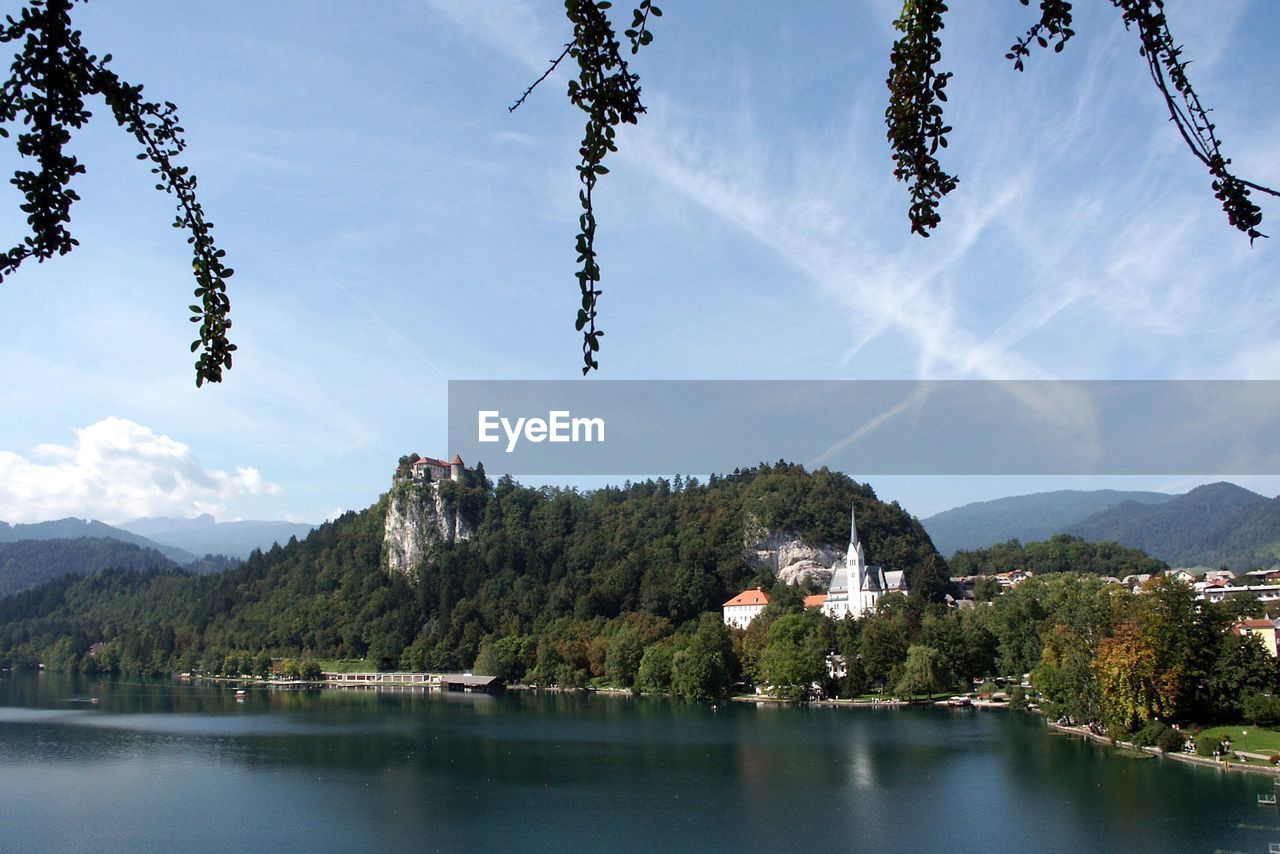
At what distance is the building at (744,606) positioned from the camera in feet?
221

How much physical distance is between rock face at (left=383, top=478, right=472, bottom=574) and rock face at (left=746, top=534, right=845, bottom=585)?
2761 centimetres

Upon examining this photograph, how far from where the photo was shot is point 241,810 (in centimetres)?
2367

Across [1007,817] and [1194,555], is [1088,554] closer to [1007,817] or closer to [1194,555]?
[1007,817]

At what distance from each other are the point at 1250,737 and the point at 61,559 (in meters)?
197

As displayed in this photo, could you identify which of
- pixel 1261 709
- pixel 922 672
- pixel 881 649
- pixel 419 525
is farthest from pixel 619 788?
pixel 419 525

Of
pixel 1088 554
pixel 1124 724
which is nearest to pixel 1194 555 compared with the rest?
pixel 1088 554

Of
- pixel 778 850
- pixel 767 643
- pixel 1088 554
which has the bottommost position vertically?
pixel 778 850

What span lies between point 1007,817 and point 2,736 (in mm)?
37024

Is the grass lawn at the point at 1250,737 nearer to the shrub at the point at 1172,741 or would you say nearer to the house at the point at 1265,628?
the shrub at the point at 1172,741

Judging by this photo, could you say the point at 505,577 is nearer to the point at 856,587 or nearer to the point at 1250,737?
the point at 856,587

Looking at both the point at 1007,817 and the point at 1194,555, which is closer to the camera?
the point at 1007,817

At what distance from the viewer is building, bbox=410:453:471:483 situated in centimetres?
9325

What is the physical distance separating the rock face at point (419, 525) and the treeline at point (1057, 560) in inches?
1764

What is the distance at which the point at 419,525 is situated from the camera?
90125 millimetres
